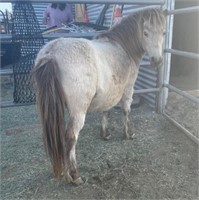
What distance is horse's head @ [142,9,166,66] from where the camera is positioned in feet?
8.54

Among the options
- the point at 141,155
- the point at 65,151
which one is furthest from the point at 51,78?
the point at 141,155

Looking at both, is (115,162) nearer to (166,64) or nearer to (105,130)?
(105,130)

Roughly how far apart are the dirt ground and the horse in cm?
22

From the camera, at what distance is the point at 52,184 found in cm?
231

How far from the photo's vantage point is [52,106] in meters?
1.99

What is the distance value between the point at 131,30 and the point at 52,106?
122cm

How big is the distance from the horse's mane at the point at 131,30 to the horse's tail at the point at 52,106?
0.91 meters

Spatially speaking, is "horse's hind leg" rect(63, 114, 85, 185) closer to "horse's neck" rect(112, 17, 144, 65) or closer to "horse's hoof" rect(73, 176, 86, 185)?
"horse's hoof" rect(73, 176, 86, 185)

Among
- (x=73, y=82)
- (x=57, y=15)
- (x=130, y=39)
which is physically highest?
(x=57, y=15)

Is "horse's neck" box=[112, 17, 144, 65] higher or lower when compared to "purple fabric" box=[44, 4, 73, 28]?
lower

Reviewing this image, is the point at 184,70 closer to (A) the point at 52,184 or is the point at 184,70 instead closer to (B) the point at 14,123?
(B) the point at 14,123

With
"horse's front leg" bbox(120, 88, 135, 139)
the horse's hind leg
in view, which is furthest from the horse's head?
the horse's hind leg

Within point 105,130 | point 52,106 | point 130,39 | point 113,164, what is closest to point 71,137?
point 52,106

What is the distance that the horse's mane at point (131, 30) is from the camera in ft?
8.63
